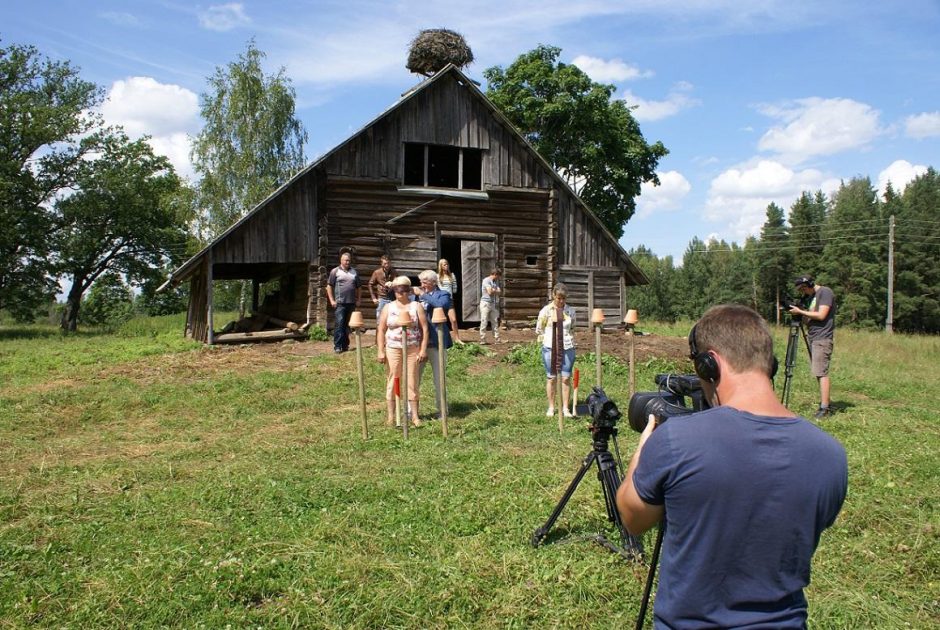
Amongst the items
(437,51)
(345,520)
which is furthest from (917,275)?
(345,520)

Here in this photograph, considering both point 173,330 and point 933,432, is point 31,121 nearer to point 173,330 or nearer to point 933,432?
point 173,330

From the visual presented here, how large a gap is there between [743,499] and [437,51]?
21303 millimetres

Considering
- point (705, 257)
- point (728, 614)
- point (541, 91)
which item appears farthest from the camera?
point (705, 257)

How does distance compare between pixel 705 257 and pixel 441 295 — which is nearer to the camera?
pixel 441 295

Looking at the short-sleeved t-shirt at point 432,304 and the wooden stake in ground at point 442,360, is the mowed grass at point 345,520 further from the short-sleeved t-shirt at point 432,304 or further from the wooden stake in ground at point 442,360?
the short-sleeved t-shirt at point 432,304

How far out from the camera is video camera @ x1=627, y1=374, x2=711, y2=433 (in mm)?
2906

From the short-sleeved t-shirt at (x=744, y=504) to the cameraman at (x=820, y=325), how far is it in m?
7.82

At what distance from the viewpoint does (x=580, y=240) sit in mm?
19406

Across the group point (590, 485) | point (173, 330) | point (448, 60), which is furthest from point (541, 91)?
point (590, 485)

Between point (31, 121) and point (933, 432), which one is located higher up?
point (31, 121)

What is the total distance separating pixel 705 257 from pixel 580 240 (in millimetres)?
77532

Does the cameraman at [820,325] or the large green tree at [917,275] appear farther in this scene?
the large green tree at [917,275]

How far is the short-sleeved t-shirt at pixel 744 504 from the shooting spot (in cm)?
207

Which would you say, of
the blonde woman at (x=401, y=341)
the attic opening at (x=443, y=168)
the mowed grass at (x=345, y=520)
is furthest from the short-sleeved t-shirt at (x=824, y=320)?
the attic opening at (x=443, y=168)
